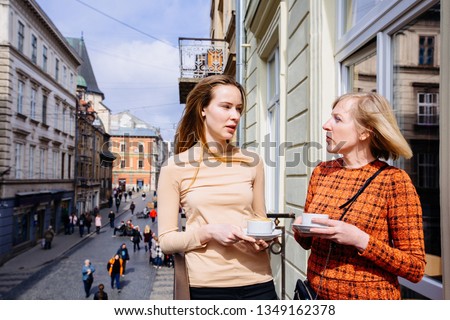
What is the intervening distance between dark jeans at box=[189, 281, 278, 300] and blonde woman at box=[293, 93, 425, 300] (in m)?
0.20

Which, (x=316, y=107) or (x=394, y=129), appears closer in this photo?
(x=394, y=129)

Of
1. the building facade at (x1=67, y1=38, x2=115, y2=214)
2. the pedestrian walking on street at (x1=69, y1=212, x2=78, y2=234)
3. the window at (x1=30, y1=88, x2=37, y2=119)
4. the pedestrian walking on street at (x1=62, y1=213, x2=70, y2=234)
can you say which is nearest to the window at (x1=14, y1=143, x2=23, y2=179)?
the window at (x1=30, y1=88, x2=37, y2=119)

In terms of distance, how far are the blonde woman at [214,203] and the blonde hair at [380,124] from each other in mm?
422

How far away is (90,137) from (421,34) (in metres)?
25.7

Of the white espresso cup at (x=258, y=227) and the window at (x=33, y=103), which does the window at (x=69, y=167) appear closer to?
the window at (x=33, y=103)

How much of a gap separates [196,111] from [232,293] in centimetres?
→ 72

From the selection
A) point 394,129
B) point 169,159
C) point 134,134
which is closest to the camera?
point 394,129

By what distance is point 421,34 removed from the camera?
1.61 meters

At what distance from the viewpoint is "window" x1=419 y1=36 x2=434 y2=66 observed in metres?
1.52

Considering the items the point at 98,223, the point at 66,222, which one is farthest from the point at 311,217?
the point at 66,222

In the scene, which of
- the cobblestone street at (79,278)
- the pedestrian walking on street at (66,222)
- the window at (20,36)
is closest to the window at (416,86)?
the cobblestone street at (79,278)

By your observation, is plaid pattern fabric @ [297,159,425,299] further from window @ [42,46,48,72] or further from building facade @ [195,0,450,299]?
window @ [42,46,48,72]
